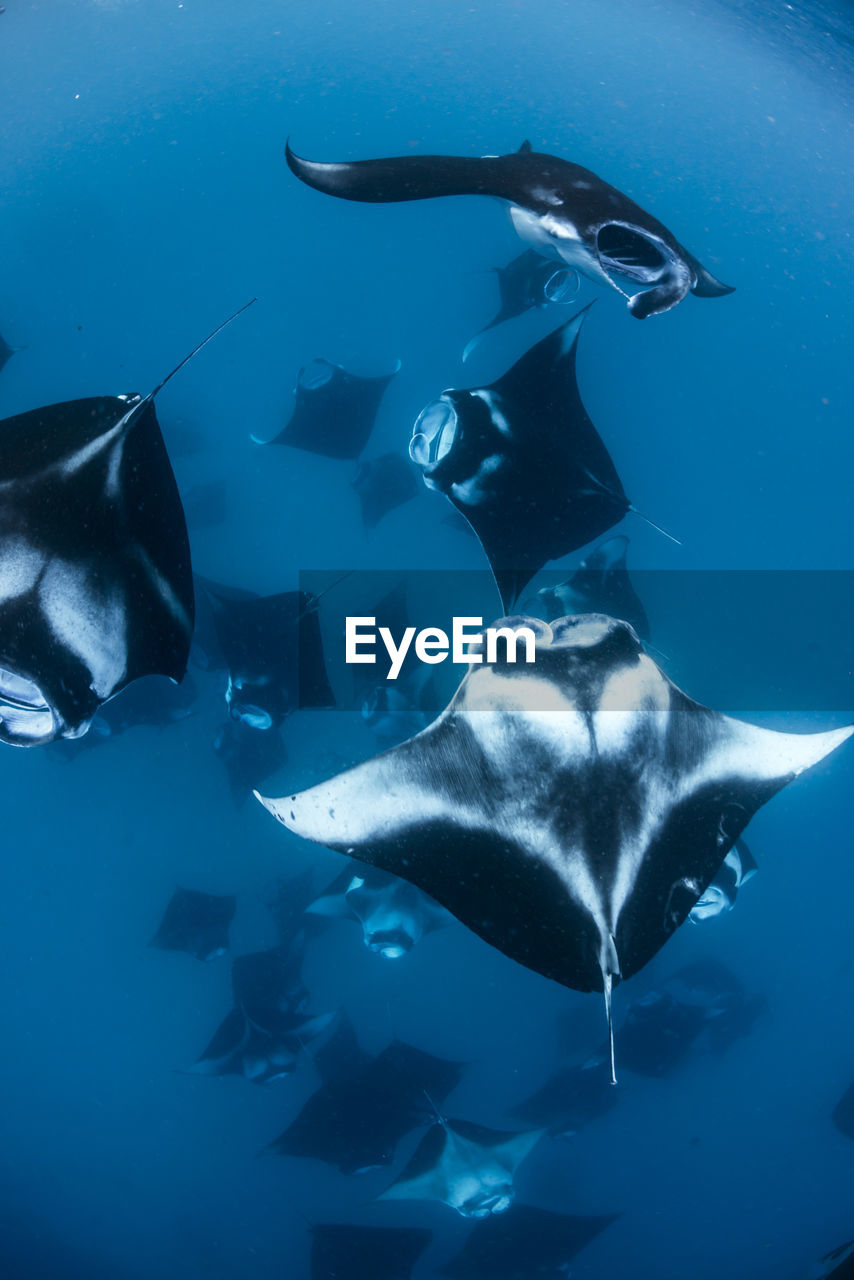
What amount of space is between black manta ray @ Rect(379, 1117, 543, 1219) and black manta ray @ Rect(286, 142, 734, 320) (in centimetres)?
335

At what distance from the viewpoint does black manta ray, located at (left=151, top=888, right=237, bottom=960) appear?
3.15 m

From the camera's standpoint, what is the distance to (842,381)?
12.0ft

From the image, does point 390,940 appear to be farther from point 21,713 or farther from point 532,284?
point 532,284

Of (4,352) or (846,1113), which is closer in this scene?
(4,352)

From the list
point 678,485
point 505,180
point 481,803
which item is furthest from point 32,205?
point 481,803

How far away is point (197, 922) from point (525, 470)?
2.58 m

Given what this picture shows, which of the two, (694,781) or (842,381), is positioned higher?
(842,381)

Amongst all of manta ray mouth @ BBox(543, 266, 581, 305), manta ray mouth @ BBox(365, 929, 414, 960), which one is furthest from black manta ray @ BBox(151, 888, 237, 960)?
manta ray mouth @ BBox(543, 266, 581, 305)

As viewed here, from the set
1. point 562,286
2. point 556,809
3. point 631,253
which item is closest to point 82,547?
point 556,809

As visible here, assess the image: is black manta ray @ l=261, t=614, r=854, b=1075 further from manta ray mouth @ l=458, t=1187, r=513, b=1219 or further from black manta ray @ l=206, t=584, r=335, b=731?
manta ray mouth @ l=458, t=1187, r=513, b=1219

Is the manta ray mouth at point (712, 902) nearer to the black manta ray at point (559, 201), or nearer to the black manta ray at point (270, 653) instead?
the black manta ray at point (270, 653)

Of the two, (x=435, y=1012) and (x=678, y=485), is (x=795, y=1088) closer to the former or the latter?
(x=435, y=1012)

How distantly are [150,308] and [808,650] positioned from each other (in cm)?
376

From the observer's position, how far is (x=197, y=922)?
3.17m
